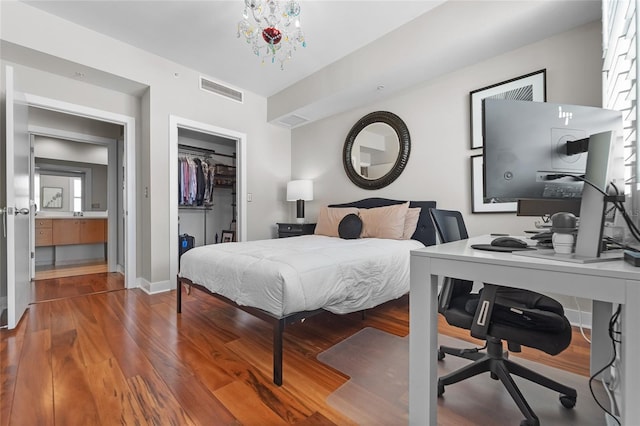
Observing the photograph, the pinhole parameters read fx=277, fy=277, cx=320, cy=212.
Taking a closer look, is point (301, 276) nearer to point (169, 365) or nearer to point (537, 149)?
point (169, 365)

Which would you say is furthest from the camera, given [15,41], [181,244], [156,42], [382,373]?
[181,244]

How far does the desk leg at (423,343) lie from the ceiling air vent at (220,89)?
3.67 meters

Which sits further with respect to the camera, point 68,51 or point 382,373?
point 68,51

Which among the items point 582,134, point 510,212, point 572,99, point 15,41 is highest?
point 15,41

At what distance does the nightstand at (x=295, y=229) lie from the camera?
398 centimetres

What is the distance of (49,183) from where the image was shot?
5.39 meters

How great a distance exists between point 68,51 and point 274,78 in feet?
6.87

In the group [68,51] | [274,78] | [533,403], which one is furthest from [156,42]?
[533,403]

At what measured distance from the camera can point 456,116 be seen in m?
2.88

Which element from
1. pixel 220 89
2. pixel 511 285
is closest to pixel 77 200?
pixel 220 89

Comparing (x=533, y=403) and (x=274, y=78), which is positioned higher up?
(x=274, y=78)

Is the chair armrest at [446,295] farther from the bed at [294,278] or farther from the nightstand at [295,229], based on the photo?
the nightstand at [295,229]

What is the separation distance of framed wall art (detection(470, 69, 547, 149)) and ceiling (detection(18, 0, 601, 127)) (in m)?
0.30

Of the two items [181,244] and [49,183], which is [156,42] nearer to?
[181,244]
